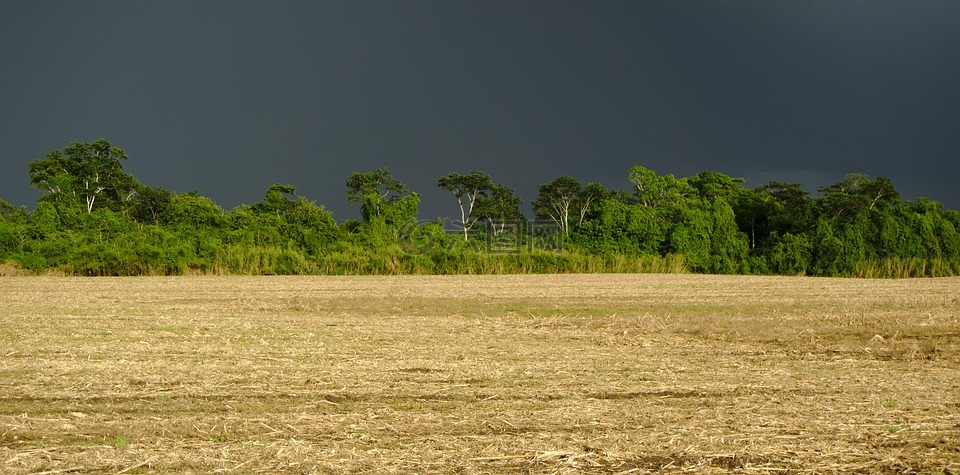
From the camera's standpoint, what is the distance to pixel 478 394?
290 inches

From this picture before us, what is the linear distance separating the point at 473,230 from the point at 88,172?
98.1 feet

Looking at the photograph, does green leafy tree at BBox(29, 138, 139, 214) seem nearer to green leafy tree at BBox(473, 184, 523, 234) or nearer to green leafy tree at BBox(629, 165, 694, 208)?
green leafy tree at BBox(473, 184, 523, 234)

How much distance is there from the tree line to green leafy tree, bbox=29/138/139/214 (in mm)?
101

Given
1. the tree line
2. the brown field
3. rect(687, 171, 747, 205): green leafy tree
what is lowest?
the brown field

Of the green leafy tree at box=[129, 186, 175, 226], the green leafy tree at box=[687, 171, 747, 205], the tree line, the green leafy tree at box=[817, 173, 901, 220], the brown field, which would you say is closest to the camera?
the brown field

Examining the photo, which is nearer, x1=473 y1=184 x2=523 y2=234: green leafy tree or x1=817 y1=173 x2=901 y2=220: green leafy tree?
x1=817 y1=173 x2=901 y2=220: green leafy tree

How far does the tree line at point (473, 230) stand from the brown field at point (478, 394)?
911 inches

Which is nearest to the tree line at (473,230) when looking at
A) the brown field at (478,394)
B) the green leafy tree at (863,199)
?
the green leafy tree at (863,199)

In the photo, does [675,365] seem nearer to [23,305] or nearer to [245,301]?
[245,301]

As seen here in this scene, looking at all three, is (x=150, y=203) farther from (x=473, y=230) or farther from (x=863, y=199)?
(x=863, y=199)

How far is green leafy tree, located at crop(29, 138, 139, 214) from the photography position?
52812 mm

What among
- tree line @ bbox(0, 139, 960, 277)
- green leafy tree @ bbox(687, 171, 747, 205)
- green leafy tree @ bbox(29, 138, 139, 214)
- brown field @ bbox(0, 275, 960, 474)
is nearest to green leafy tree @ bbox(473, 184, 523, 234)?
tree line @ bbox(0, 139, 960, 277)

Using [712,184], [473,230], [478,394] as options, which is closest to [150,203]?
[473,230]

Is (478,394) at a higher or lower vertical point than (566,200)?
lower
